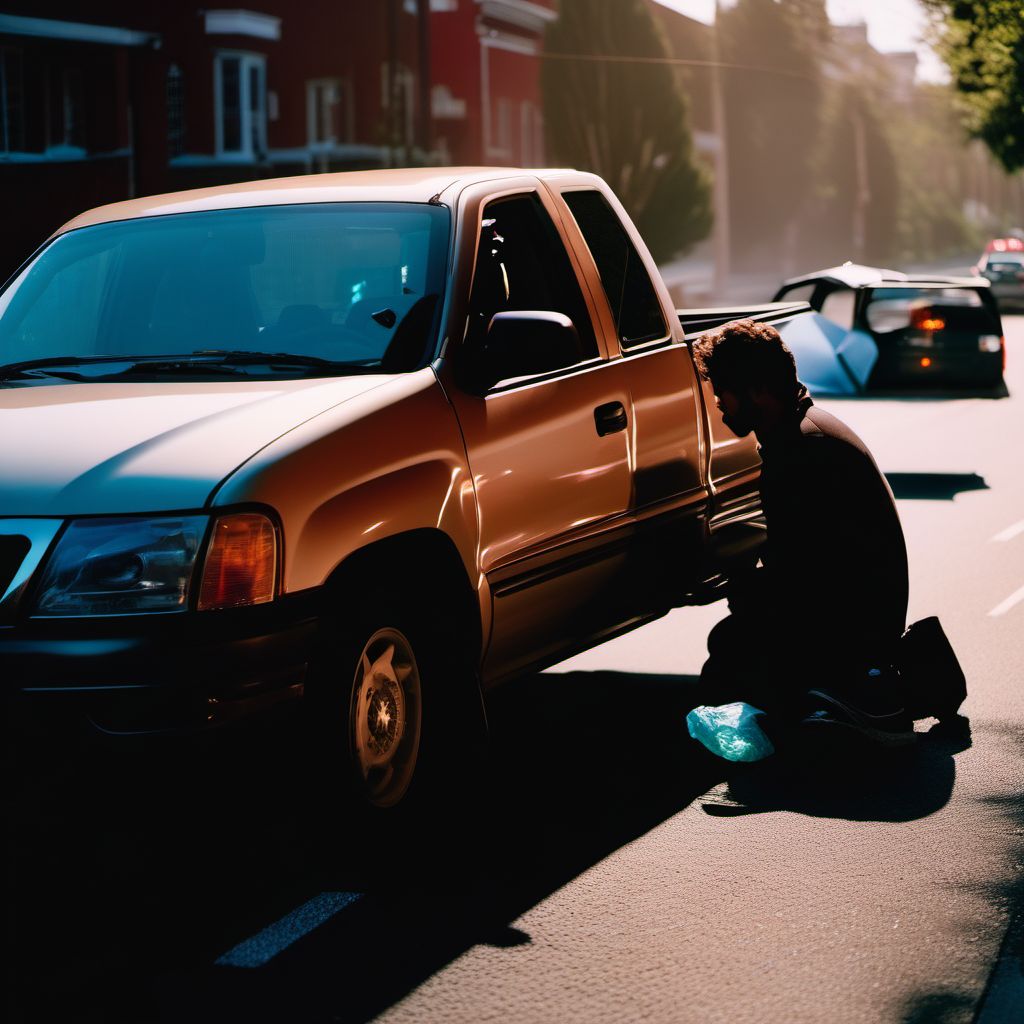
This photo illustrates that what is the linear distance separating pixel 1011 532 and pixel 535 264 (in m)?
5.79

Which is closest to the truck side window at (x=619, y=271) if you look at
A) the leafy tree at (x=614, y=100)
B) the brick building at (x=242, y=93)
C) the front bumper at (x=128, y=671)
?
the front bumper at (x=128, y=671)

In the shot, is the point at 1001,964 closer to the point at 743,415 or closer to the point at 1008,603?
the point at 743,415

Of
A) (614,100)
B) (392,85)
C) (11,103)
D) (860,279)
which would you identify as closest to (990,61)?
(614,100)

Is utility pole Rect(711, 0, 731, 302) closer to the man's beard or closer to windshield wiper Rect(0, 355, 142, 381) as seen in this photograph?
the man's beard

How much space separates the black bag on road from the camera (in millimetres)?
6648

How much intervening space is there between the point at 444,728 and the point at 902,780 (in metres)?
1.62

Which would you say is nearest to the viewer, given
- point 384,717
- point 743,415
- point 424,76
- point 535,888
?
point 535,888

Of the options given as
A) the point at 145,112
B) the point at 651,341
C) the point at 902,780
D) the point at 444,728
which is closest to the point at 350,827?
the point at 444,728

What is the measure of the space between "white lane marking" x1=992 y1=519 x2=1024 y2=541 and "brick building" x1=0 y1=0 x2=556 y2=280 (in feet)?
63.8

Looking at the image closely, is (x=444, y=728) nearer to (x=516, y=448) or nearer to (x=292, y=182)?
(x=516, y=448)

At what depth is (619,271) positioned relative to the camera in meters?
7.09

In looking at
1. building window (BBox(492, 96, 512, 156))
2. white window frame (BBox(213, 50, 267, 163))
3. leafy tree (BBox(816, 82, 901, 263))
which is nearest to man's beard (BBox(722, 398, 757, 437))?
white window frame (BBox(213, 50, 267, 163))

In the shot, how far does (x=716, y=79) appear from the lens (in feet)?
153

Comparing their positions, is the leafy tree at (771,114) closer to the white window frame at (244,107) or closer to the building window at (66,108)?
the white window frame at (244,107)
